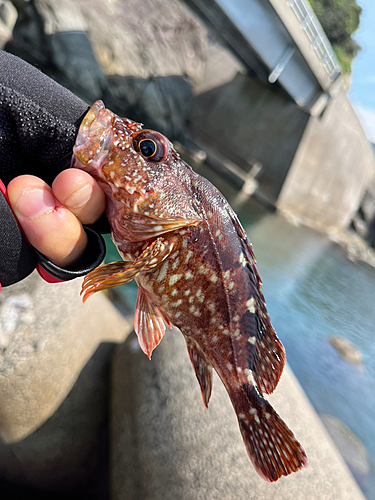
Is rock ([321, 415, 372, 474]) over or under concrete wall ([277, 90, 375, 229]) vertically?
under

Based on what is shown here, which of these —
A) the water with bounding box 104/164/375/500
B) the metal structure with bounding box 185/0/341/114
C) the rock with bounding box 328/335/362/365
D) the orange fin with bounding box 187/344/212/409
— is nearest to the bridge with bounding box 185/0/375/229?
the metal structure with bounding box 185/0/341/114

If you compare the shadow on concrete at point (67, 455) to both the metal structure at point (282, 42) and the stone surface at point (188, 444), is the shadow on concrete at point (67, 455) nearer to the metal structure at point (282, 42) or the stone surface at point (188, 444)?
the stone surface at point (188, 444)

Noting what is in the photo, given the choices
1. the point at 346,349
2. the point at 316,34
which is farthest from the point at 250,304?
the point at 316,34

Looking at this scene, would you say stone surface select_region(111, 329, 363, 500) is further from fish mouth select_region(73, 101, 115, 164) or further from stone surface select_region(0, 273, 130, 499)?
fish mouth select_region(73, 101, 115, 164)

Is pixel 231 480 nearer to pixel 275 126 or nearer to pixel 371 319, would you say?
pixel 371 319

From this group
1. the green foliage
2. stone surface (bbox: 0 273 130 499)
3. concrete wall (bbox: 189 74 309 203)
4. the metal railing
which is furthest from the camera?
the green foliage

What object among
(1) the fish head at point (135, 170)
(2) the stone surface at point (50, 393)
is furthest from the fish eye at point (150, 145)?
(2) the stone surface at point (50, 393)

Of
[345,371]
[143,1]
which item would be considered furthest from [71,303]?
[143,1]
